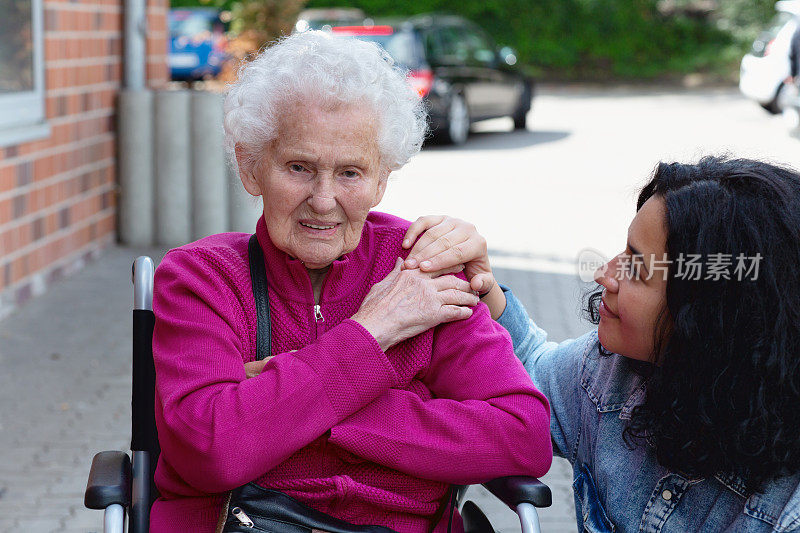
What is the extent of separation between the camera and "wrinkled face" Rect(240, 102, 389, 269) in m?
2.23

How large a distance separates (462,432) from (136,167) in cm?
606

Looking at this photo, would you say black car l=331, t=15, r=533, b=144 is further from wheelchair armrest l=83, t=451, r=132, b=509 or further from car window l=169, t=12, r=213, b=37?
wheelchair armrest l=83, t=451, r=132, b=509

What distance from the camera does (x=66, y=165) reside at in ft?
22.3

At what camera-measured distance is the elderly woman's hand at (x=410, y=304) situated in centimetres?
→ 221

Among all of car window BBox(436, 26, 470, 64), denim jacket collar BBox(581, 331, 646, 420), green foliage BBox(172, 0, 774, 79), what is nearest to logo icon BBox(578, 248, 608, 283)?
denim jacket collar BBox(581, 331, 646, 420)

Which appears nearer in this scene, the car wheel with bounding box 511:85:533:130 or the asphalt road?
the asphalt road

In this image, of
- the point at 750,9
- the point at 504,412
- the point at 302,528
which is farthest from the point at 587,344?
the point at 750,9

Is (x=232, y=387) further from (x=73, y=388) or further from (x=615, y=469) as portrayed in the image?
(x=73, y=388)

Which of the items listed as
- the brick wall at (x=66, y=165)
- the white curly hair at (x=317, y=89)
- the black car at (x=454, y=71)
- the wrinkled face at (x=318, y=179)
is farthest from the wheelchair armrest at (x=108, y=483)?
the black car at (x=454, y=71)

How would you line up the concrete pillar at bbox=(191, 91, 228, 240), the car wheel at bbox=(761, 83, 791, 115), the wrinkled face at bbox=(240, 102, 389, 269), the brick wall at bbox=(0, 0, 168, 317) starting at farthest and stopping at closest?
the car wheel at bbox=(761, 83, 791, 115) → the concrete pillar at bbox=(191, 91, 228, 240) → the brick wall at bbox=(0, 0, 168, 317) → the wrinkled face at bbox=(240, 102, 389, 269)

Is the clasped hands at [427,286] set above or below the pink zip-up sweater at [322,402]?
above

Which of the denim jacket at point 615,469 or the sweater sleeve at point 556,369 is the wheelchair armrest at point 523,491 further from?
the sweater sleeve at point 556,369

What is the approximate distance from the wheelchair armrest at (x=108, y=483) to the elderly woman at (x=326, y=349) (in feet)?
0.29

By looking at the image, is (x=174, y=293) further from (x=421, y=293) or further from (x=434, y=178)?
(x=434, y=178)
